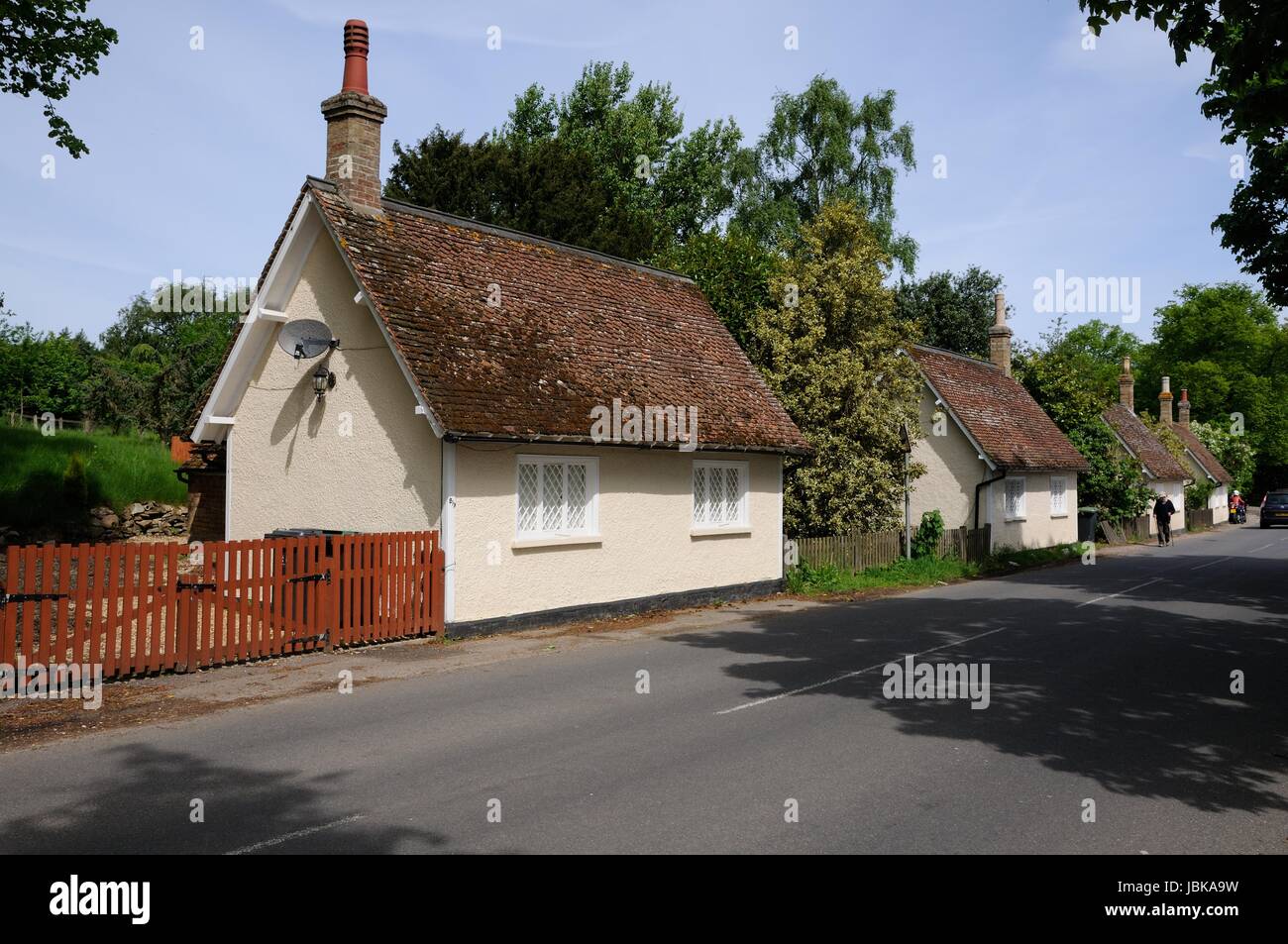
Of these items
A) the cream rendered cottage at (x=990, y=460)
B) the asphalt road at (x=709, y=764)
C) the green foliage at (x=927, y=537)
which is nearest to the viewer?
the asphalt road at (x=709, y=764)

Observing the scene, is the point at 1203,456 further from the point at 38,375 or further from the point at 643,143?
the point at 38,375

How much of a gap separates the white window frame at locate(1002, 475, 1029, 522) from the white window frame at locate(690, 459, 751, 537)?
1458 cm

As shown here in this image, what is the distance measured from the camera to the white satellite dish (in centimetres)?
1499

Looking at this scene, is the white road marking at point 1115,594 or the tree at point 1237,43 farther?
the white road marking at point 1115,594

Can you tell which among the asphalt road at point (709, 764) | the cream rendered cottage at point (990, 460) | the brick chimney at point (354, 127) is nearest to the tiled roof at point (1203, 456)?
the cream rendered cottage at point (990, 460)

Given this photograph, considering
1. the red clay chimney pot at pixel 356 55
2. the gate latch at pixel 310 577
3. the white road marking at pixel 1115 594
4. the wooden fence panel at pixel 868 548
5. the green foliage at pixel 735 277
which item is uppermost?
the red clay chimney pot at pixel 356 55

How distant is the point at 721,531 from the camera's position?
1847cm

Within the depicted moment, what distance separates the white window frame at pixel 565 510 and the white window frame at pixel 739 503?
2.61 meters

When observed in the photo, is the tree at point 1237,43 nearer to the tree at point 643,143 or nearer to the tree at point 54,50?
the tree at point 54,50

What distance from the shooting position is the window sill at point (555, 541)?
1435 centimetres

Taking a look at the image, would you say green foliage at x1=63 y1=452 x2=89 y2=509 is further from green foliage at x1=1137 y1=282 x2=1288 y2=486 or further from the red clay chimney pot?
green foliage at x1=1137 y1=282 x2=1288 y2=486

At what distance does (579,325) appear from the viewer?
17.6 meters

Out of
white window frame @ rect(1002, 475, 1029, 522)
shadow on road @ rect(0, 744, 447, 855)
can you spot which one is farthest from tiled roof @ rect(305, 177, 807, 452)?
white window frame @ rect(1002, 475, 1029, 522)
